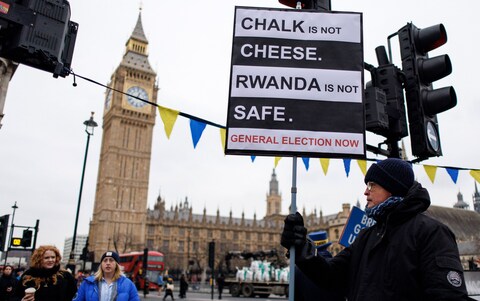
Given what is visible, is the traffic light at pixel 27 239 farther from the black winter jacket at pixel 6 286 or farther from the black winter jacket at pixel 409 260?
the black winter jacket at pixel 409 260

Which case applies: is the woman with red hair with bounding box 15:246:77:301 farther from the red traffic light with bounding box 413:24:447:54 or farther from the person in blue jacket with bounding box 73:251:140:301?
the red traffic light with bounding box 413:24:447:54

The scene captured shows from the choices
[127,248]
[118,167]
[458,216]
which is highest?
[118,167]

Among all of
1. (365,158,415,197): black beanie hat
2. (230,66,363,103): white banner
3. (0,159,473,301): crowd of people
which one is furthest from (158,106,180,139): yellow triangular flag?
(365,158,415,197): black beanie hat

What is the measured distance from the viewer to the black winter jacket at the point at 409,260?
1.71m

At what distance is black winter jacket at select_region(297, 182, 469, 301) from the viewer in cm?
171

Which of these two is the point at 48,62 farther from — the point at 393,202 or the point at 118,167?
the point at 118,167

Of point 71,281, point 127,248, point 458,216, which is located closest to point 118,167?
point 127,248

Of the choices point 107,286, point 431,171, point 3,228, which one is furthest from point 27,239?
point 431,171

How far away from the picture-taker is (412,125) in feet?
13.6

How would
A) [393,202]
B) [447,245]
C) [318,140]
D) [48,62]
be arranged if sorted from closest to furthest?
[447,245]
[393,202]
[318,140]
[48,62]

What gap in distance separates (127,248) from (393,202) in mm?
71722

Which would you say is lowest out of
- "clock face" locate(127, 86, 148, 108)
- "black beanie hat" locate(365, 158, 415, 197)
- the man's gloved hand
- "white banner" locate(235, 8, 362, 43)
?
the man's gloved hand

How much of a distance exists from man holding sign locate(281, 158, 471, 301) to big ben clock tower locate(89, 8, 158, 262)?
72570 mm

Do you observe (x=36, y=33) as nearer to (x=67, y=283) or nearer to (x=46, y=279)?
(x=46, y=279)
